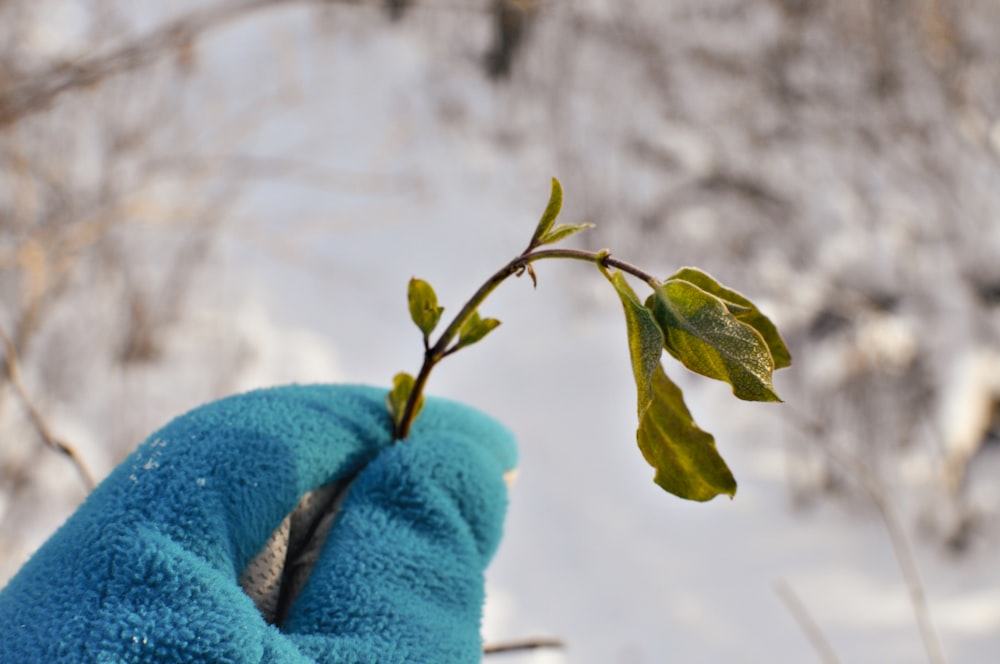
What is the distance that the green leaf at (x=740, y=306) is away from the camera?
0.80 feet

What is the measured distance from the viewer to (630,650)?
1.63 m

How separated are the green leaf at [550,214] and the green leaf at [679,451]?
0.18ft

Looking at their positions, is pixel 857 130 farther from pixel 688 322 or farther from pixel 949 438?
pixel 688 322

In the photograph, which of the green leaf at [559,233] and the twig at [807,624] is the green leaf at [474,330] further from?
the twig at [807,624]

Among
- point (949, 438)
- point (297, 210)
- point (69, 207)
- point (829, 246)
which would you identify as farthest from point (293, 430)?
point (297, 210)

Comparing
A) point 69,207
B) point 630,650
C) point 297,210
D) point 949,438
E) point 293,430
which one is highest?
point 297,210

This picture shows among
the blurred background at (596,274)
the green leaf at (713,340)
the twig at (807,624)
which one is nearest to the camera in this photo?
the green leaf at (713,340)

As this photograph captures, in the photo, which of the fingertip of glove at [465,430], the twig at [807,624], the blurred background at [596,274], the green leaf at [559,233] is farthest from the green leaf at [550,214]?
the blurred background at [596,274]

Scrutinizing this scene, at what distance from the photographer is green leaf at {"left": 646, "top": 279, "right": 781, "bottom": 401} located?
0.22 meters

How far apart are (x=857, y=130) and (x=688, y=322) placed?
6.97 feet

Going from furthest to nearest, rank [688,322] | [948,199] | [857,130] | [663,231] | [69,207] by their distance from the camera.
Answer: [663,231]
[857,130]
[948,199]
[69,207]
[688,322]

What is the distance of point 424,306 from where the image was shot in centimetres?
29

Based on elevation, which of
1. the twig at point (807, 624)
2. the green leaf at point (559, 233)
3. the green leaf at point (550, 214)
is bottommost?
the green leaf at point (559, 233)

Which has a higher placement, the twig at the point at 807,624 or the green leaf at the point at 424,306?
the twig at the point at 807,624
